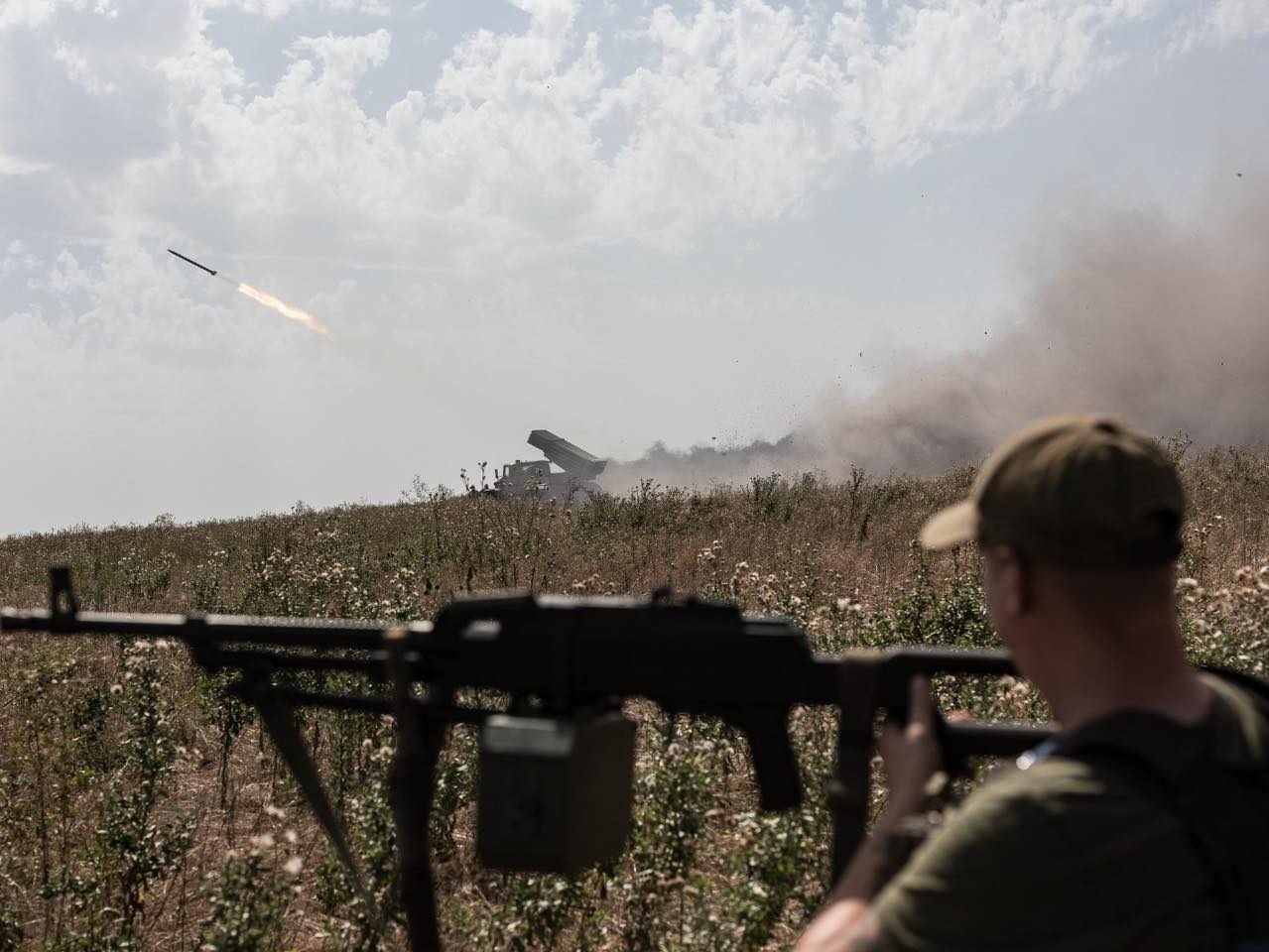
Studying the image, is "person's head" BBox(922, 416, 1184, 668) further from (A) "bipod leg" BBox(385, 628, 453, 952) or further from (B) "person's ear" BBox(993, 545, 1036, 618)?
(A) "bipod leg" BBox(385, 628, 453, 952)

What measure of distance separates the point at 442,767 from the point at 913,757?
4.04m

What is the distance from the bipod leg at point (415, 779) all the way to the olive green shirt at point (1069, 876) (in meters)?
2.24

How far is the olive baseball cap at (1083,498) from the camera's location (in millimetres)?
2035

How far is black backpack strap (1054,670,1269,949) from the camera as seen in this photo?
1.84 m

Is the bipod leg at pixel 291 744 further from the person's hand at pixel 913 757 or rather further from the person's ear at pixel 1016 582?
the person's ear at pixel 1016 582

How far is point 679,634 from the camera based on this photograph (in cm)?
332

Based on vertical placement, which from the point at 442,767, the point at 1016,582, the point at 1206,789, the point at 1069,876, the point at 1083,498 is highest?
the point at 1083,498

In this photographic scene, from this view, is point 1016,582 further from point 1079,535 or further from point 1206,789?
point 1206,789

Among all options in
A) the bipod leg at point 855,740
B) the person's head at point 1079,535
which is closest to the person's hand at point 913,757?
the bipod leg at point 855,740

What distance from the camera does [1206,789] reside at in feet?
6.20

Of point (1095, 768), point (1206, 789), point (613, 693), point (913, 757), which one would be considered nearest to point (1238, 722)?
point (1206, 789)

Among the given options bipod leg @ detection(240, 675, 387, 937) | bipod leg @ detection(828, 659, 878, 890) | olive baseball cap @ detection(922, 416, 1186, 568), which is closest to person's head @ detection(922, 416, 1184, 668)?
olive baseball cap @ detection(922, 416, 1186, 568)

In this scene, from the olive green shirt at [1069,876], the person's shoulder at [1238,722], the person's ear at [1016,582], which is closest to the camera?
the olive green shirt at [1069,876]

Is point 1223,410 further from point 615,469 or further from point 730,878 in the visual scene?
point 730,878
